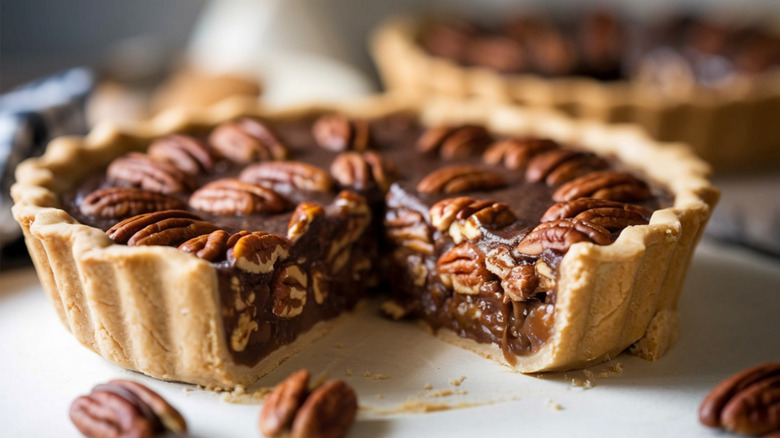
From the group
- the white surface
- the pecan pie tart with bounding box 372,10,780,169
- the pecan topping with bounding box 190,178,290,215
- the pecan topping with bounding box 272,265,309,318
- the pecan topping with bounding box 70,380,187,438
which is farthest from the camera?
the pecan pie tart with bounding box 372,10,780,169

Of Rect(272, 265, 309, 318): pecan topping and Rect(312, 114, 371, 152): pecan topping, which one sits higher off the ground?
Rect(312, 114, 371, 152): pecan topping

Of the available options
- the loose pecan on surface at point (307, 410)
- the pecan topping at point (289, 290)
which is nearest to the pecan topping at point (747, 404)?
the loose pecan on surface at point (307, 410)

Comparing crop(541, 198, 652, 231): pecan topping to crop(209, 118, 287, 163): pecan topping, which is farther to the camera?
crop(209, 118, 287, 163): pecan topping

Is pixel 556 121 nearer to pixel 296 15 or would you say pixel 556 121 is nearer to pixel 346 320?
pixel 346 320

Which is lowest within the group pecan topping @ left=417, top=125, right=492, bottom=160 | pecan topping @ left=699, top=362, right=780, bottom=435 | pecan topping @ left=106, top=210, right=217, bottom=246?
pecan topping @ left=699, top=362, right=780, bottom=435

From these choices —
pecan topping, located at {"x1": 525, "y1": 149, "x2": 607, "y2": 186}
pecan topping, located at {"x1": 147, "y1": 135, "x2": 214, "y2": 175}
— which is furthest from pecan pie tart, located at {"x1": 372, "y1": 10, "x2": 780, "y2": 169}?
pecan topping, located at {"x1": 147, "y1": 135, "x2": 214, "y2": 175}

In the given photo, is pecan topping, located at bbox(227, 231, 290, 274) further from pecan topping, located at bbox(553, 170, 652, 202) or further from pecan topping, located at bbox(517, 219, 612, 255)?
pecan topping, located at bbox(553, 170, 652, 202)

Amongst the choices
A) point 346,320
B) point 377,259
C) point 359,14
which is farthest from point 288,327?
point 359,14

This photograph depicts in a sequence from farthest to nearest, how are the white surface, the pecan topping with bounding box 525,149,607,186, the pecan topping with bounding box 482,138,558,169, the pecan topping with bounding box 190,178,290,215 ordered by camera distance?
the pecan topping with bounding box 482,138,558,169 → the pecan topping with bounding box 525,149,607,186 → the pecan topping with bounding box 190,178,290,215 → the white surface
